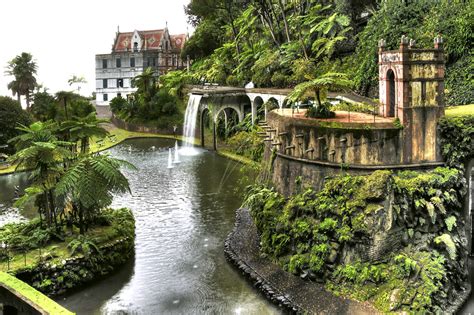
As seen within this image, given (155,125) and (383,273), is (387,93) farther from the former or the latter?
(155,125)

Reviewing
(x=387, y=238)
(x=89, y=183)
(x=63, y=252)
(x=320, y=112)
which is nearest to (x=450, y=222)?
(x=387, y=238)

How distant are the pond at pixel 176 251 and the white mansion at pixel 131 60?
4391 cm

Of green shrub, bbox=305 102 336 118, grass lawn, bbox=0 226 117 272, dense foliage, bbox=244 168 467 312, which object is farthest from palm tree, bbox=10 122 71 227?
green shrub, bbox=305 102 336 118

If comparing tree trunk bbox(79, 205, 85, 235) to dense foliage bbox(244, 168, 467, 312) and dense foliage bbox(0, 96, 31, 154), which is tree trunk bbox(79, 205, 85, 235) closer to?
dense foliage bbox(244, 168, 467, 312)

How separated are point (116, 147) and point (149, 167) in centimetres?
1122

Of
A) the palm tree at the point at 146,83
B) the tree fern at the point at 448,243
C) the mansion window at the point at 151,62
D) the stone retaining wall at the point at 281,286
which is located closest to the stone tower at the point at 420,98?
the tree fern at the point at 448,243

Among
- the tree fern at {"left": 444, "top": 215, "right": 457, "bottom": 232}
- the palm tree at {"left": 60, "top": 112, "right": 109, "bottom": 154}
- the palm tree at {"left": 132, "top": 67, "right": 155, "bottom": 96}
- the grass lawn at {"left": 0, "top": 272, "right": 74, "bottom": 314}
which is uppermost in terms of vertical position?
the palm tree at {"left": 132, "top": 67, "right": 155, "bottom": 96}

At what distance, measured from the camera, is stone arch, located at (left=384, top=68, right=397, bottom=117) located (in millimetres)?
21109

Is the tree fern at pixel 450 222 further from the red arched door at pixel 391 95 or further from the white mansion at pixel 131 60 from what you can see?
the white mansion at pixel 131 60

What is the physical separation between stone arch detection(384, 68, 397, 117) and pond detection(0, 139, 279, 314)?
9.07 meters

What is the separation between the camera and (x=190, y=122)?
51281 mm

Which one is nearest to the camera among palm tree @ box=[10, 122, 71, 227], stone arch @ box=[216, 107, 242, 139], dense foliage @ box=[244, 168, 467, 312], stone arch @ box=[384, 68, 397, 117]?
dense foliage @ box=[244, 168, 467, 312]

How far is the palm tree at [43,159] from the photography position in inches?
795

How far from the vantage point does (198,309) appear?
58.6ft
